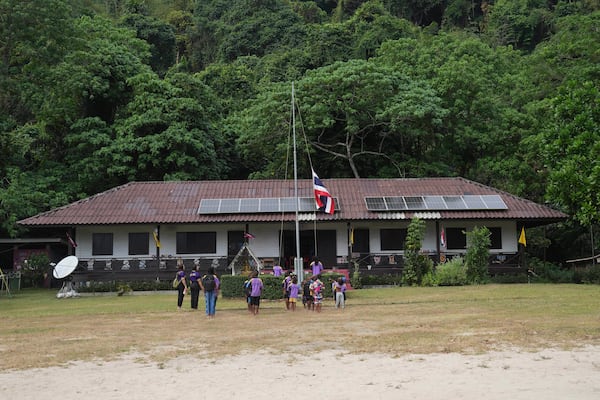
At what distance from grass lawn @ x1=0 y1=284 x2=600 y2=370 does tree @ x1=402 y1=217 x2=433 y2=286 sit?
3831 mm

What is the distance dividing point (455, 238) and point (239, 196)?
1041 cm

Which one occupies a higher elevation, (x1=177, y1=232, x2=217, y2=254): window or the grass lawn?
(x1=177, y1=232, x2=217, y2=254): window

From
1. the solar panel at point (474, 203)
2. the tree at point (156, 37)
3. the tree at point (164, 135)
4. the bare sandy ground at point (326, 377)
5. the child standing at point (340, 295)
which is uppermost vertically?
the tree at point (156, 37)

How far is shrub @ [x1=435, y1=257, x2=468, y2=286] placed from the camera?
27.2 meters

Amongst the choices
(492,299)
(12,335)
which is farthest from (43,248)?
(492,299)

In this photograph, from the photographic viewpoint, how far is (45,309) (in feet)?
72.7

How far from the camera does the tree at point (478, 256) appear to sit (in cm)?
2736

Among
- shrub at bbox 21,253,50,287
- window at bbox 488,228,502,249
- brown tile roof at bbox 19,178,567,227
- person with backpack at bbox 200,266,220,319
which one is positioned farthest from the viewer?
shrub at bbox 21,253,50,287

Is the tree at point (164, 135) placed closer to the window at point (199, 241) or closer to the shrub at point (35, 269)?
the shrub at point (35, 269)

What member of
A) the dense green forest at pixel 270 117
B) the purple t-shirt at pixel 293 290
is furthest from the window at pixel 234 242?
the purple t-shirt at pixel 293 290

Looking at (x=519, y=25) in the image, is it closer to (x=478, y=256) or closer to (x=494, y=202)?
(x=494, y=202)

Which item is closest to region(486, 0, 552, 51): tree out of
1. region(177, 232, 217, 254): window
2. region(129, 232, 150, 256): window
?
region(177, 232, 217, 254): window

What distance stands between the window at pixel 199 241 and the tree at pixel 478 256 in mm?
11410

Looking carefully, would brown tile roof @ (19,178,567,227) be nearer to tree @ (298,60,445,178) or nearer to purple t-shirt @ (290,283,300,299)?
tree @ (298,60,445,178)
